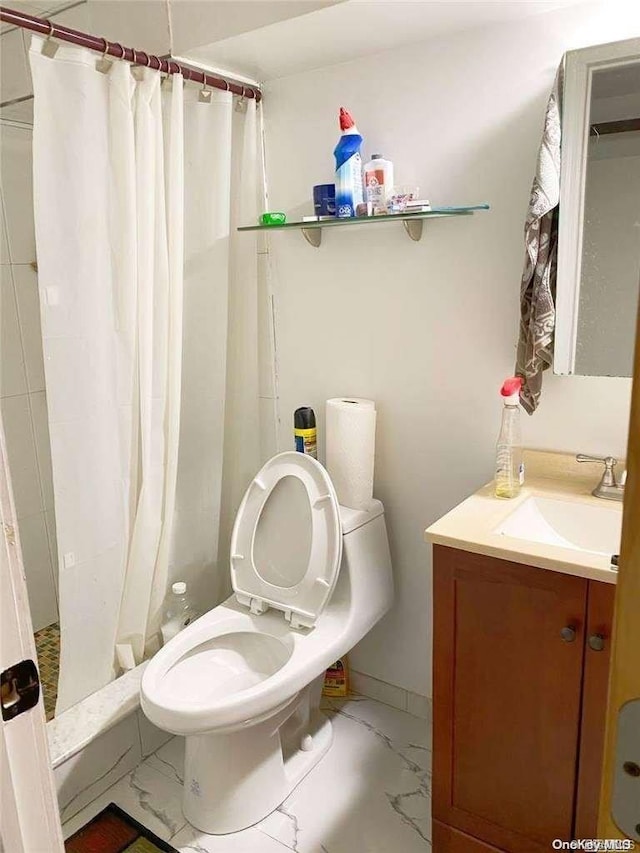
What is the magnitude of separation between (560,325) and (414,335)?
0.41 m

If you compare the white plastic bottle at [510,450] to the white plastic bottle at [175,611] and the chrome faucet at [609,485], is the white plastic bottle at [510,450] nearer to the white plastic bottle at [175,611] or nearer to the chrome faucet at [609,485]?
the chrome faucet at [609,485]

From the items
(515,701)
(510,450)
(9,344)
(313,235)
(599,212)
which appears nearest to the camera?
(515,701)

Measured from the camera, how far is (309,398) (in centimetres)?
210

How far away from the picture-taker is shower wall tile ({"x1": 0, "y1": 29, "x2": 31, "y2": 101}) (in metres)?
1.97

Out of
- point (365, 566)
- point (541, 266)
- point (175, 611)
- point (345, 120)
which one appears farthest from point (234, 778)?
point (345, 120)

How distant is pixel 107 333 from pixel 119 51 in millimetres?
659

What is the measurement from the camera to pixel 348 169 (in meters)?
1.70

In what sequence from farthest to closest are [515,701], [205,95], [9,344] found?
1. [9,344]
2. [205,95]
3. [515,701]

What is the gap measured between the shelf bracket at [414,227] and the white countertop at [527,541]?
25.3 inches

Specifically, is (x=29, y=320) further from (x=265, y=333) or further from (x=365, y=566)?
(x=365, y=566)

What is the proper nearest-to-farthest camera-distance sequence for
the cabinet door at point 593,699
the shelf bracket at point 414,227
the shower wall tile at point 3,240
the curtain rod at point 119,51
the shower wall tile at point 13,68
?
1. the cabinet door at point 593,699
2. the curtain rod at point 119,51
3. the shelf bracket at point 414,227
4. the shower wall tile at point 13,68
5. the shower wall tile at point 3,240

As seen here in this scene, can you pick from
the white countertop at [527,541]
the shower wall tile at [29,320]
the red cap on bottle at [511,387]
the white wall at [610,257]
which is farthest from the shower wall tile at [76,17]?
the white countertop at [527,541]

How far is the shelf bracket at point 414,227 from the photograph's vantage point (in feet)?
5.64

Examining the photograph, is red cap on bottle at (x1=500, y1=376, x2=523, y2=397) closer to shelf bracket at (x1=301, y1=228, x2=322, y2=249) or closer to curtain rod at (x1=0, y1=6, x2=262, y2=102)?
shelf bracket at (x1=301, y1=228, x2=322, y2=249)
